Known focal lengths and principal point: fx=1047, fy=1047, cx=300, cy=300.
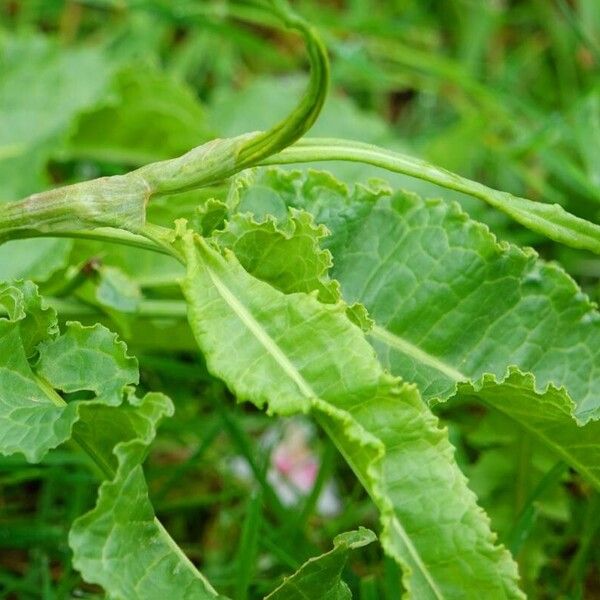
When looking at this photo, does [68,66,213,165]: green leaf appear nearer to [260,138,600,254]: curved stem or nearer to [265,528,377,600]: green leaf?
[260,138,600,254]: curved stem

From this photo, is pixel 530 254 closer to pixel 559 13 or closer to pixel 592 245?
pixel 592 245

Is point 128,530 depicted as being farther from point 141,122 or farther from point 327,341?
point 141,122

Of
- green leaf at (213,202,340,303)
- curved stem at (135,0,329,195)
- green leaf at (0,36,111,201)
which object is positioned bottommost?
green leaf at (0,36,111,201)

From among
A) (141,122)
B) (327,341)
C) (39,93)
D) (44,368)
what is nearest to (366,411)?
(327,341)

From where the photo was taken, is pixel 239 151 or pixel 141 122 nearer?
pixel 239 151

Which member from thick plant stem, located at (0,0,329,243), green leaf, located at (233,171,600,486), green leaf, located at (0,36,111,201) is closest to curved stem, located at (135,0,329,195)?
thick plant stem, located at (0,0,329,243)

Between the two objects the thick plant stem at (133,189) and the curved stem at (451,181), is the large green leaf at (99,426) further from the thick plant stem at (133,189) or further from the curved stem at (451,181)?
the curved stem at (451,181)

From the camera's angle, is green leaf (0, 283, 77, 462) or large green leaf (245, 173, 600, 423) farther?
large green leaf (245, 173, 600, 423)
